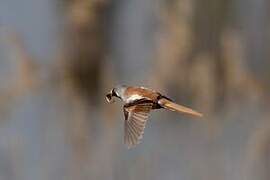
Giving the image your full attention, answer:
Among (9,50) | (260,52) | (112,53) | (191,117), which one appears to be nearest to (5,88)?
(9,50)

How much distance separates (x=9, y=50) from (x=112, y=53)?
1.04 ft

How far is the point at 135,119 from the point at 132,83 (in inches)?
22.3

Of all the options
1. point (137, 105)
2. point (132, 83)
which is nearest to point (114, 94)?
point (137, 105)

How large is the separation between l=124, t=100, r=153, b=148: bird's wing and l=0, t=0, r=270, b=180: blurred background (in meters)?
0.37

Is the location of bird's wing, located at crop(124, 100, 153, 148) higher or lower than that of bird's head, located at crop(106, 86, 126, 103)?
lower

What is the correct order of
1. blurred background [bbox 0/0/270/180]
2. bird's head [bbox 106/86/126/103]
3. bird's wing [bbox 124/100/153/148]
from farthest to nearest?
blurred background [bbox 0/0/270/180] < bird's head [bbox 106/86/126/103] < bird's wing [bbox 124/100/153/148]

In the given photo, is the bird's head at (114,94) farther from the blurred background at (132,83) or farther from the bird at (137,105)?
the blurred background at (132,83)

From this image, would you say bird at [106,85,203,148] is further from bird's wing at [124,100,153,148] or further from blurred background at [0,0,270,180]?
blurred background at [0,0,270,180]

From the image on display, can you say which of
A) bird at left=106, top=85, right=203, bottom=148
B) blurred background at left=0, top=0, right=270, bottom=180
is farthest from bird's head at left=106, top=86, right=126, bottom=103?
blurred background at left=0, top=0, right=270, bottom=180

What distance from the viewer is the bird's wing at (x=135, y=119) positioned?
6.23ft

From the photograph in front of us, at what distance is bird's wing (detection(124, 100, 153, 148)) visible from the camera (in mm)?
1899

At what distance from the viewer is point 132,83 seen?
252 cm

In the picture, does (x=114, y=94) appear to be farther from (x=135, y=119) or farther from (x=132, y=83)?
(x=132, y=83)

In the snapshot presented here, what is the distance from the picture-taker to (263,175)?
2.41m
